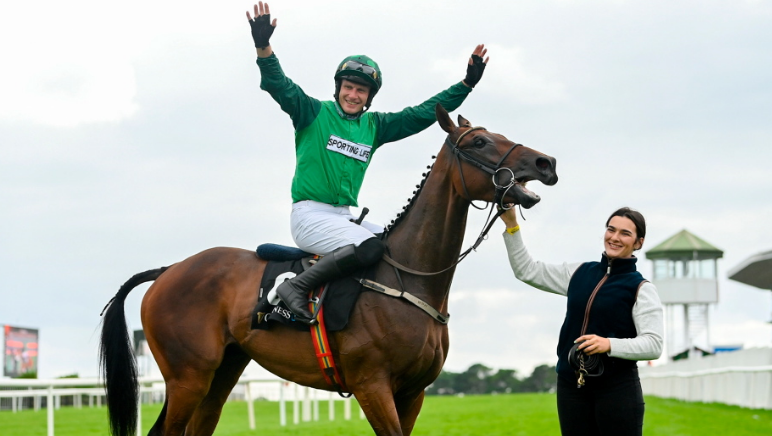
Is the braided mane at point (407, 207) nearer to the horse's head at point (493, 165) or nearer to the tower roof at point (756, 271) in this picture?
the horse's head at point (493, 165)

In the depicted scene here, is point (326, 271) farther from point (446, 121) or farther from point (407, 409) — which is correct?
point (446, 121)

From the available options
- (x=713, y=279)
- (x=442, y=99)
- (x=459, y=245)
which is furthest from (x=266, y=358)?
(x=713, y=279)

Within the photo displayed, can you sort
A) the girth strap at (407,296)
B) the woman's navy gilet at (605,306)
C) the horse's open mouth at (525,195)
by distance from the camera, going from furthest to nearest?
1. the girth strap at (407,296)
2. the horse's open mouth at (525,195)
3. the woman's navy gilet at (605,306)

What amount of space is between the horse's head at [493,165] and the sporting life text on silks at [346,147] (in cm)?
63

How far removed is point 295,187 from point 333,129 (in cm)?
46

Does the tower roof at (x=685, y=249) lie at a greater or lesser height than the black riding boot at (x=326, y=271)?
greater

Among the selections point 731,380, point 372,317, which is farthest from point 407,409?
point 731,380

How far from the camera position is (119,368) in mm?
6574

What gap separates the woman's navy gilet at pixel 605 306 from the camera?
4.34m

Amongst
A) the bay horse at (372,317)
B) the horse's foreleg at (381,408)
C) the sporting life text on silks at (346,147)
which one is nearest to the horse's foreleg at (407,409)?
the bay horse at (372,317)

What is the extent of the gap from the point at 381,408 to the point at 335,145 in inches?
67.3

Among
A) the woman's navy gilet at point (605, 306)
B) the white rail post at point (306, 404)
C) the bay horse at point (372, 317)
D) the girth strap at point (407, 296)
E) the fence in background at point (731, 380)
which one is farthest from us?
the white rail post at point (306, 404)

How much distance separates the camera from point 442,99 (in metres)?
6.00

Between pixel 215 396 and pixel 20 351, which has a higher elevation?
pixel 215 396
